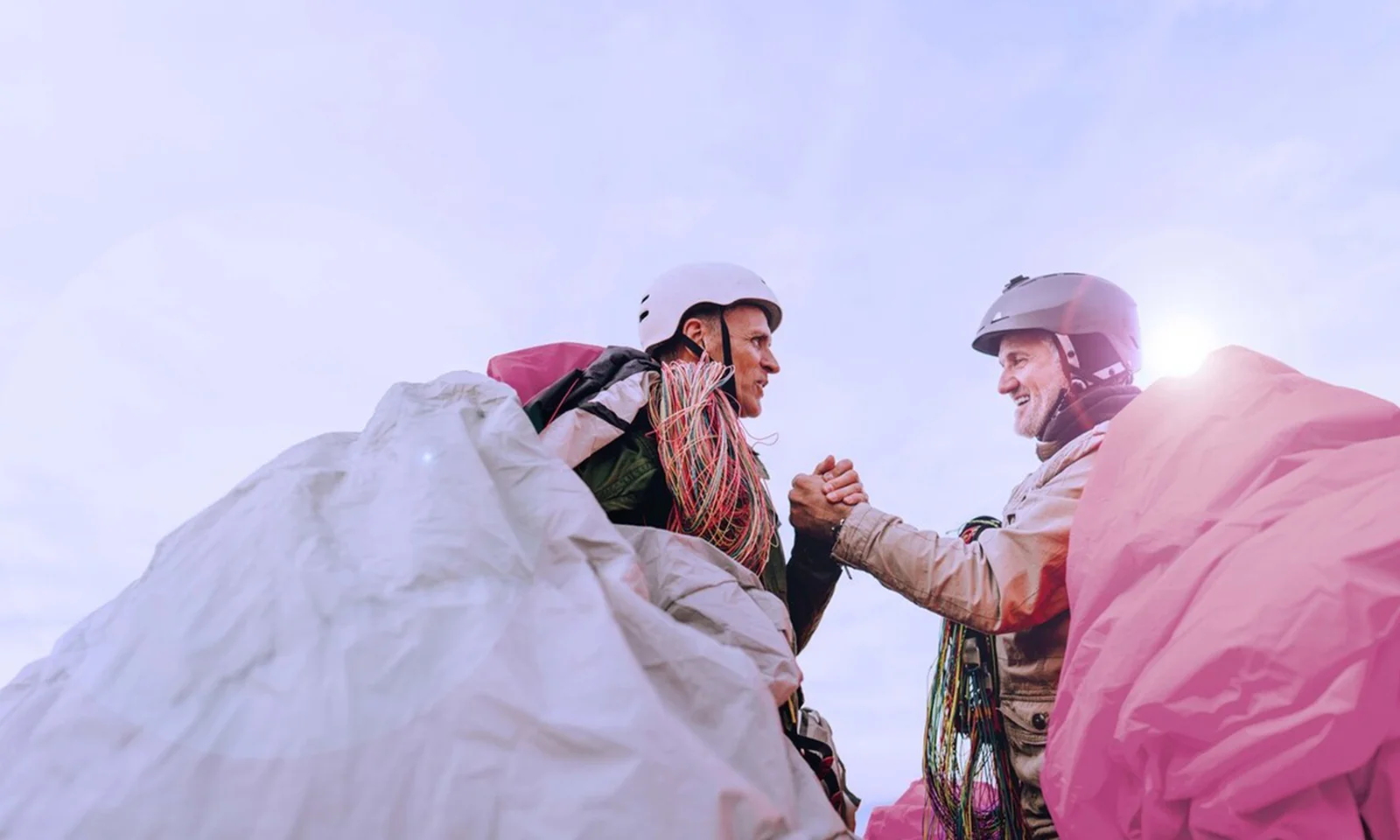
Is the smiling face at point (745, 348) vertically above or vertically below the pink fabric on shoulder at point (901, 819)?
above

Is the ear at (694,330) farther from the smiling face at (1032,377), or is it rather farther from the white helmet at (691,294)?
the smiling face at (1032,377)

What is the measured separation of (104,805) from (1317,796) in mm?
1826

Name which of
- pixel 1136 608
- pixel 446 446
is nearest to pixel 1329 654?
pixel 1136 608

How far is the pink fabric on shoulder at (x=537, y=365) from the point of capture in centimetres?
285

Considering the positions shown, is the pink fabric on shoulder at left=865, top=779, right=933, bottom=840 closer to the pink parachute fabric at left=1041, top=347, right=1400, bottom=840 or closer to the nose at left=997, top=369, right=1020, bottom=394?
the nose at left=997, top=369, right=1020, bottom=394

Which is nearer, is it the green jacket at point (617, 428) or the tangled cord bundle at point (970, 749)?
the green jacket at point (617, 428)

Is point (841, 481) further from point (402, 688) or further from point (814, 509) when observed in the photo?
point (402, 688)

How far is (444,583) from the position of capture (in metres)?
1.64

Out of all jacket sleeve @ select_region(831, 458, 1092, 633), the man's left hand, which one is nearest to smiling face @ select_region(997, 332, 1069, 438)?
jacket sleeve @ select_region(831, 458, 1092, 633)

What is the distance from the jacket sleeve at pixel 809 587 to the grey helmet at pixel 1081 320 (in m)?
1.20

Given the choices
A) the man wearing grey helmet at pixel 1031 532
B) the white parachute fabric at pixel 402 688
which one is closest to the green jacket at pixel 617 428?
the white parachute fabric at pixel 402 688

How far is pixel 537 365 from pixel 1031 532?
4.87 ft

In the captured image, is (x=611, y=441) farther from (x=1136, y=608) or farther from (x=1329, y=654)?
(x=1329, y=654)

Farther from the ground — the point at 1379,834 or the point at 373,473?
the point at 373,473
